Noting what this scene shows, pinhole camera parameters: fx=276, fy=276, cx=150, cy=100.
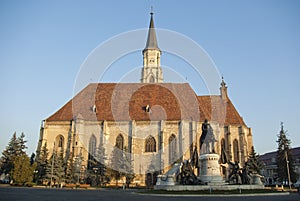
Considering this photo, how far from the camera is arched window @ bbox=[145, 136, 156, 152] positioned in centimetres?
3631

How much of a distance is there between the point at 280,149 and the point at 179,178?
23030 mm

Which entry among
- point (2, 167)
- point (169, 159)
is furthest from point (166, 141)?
point (2, 167)

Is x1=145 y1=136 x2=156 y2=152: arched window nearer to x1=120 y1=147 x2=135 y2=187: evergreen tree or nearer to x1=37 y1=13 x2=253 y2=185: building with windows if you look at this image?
x1=37 y1=13 x2=253 y2=185: building with windows

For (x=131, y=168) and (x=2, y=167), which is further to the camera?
(x=2, y=167)

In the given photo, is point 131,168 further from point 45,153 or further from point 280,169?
point 280,169

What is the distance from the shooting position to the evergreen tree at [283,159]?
3548 centimetres

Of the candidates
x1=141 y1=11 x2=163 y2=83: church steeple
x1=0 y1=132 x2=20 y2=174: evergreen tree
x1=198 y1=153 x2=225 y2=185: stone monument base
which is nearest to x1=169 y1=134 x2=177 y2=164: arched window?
x1=198 y1=153 x2=225 y2=185: stone monument base

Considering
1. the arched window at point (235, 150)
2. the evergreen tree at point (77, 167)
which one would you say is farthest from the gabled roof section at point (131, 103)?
the arched window at point (235, 150)

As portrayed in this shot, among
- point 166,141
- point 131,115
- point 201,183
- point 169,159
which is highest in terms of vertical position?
point 131,115

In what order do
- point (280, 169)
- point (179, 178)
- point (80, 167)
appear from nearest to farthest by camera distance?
point (179, 178)
point (80, 167)
point (280, 169)

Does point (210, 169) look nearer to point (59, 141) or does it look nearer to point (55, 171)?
point (55, 171)

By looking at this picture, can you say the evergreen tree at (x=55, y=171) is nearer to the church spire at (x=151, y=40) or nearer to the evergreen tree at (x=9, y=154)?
the evergreen tree at (x=9, y=154)

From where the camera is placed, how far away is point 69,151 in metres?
35.6

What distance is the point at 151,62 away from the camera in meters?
54.6
